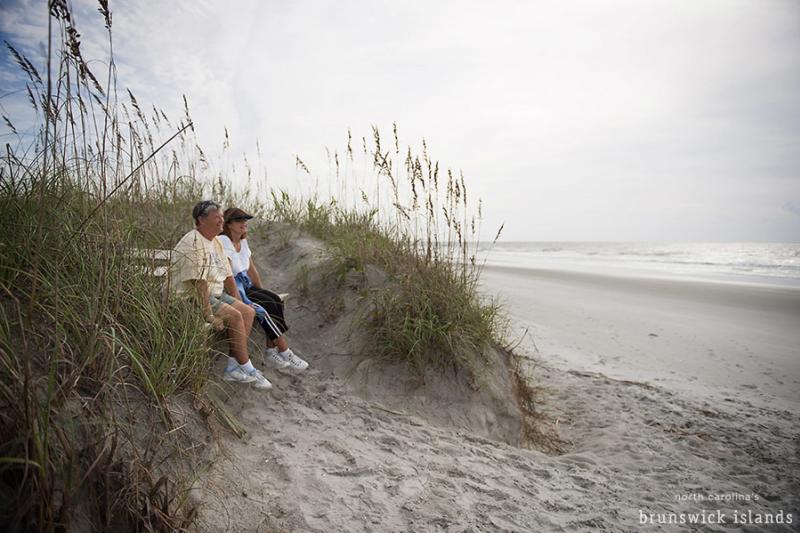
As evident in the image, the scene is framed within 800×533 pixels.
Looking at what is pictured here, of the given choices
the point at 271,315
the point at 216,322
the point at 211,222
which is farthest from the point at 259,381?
Result: the point at 211,222

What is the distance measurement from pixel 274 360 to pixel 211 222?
1.32m

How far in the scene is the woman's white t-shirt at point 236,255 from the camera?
3779mm

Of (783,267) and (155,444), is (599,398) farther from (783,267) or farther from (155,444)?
(783,267)

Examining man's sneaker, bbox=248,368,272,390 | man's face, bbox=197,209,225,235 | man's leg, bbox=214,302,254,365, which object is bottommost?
man's sneaker, bbox=248,368,272,390

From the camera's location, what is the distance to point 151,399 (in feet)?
6.78

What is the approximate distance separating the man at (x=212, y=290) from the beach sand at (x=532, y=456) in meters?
0.14

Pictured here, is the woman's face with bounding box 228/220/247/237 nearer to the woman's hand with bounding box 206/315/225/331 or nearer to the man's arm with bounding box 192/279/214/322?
the man's arm with bounding box 192/279/214/322

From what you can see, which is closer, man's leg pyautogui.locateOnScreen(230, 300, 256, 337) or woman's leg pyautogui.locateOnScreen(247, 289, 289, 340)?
man's leg pyautogui.locateOnScreen(230, 300, 256, 337)

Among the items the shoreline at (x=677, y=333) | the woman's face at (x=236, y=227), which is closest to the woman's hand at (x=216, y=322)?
the woman's face at (x=236, y=227)

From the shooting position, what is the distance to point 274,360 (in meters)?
3.51

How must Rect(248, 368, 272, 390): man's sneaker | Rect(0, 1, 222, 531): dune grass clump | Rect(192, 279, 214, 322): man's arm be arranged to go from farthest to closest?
Rect(248, 368, 272, 390): man's sneaker, Rect(192, 279, 214, 322): man's arm, Rect(0, 1, 222, 531): dune grass clump

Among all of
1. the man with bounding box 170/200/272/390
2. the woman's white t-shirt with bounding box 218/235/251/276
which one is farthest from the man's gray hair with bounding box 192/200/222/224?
the woman's white t-shirt with bounding box 218/235/251/276

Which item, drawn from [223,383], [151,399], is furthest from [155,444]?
[223,383]

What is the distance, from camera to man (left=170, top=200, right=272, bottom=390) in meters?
2.90
